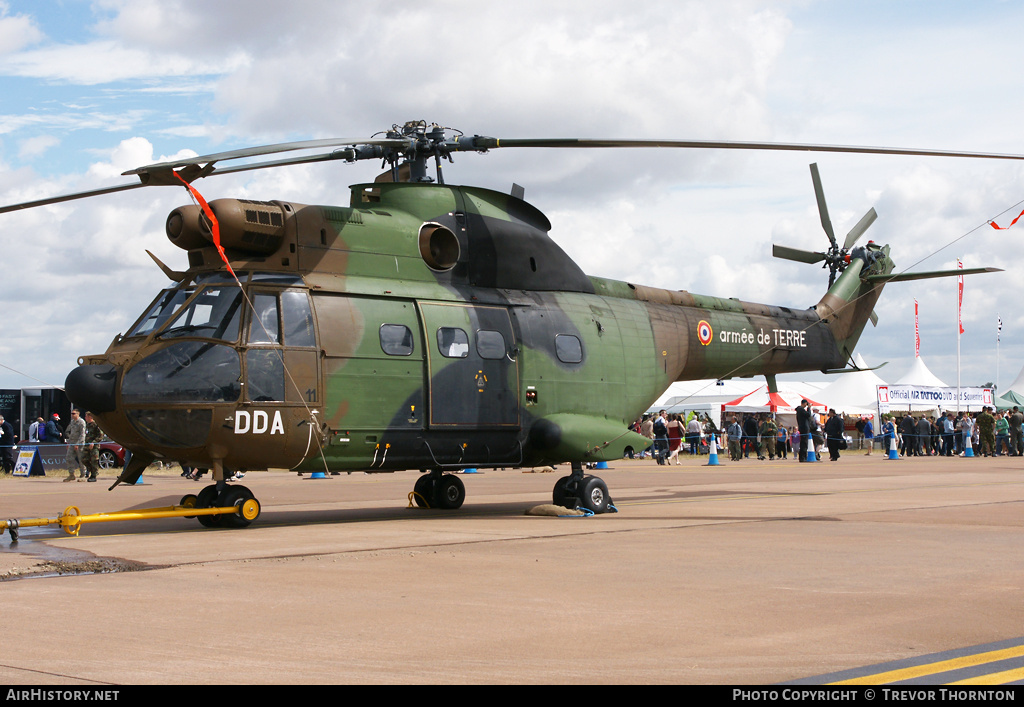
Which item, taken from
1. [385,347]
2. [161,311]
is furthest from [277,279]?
[385,347]

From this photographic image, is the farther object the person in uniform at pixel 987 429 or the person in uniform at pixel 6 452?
the person in uniform at pixel 987 429

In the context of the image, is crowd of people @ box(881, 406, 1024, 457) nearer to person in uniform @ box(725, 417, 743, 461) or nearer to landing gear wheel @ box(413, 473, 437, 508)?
person in uniform @ box(725, 417, 743, 461)

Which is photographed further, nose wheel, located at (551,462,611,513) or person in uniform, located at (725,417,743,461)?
person in uniform, located at (725,417,743,461)

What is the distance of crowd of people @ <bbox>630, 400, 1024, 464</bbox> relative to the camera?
35.8 meters

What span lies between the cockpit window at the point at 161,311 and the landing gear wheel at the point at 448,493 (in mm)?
5273

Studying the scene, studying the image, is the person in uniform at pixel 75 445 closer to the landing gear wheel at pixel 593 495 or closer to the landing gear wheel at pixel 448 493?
the landing gear wheel at pixel 448 493

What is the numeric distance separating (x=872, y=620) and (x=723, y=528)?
229 inches

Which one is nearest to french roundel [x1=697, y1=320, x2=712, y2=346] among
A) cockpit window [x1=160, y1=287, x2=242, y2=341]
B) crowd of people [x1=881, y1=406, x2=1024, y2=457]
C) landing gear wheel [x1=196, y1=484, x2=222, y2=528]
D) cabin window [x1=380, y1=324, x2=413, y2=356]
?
cabin window [x1=380, y1=324, x2=413, y2=356]

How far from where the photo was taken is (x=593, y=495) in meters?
14.4

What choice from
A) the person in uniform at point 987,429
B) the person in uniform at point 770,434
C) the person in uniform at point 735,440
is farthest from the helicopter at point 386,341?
the person in uniform at point 987,429

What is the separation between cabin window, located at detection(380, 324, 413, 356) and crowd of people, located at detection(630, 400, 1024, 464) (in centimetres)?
2128

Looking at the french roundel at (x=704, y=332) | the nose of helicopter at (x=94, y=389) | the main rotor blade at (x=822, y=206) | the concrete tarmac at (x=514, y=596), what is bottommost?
the concrete tarmac at (x=514, y=596)

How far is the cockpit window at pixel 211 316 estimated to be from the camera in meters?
11.8
